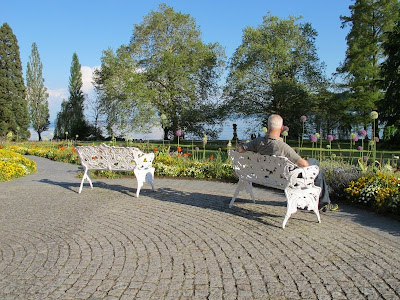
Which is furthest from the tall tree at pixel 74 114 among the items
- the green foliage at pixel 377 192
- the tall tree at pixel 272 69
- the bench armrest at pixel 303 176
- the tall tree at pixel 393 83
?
the bench armrest at pixel 303 176

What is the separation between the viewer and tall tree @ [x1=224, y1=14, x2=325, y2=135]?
2972 centimetres

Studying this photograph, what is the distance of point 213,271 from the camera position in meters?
3.32

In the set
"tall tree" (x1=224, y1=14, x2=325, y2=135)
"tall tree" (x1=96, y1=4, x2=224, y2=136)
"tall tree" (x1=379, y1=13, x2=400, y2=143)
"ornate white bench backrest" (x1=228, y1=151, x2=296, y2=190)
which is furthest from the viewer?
"tall tree" (x1=96, y1=4, x2=224, y2=136)

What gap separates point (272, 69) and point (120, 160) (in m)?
25.5

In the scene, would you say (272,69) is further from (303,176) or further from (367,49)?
(303,176)

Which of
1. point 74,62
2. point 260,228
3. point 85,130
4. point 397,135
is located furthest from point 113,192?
point 74,62

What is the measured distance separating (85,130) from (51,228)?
128 ft

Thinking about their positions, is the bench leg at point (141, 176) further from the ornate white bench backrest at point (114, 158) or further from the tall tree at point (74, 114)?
the tall tree at point (74, 114)

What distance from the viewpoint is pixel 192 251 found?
12.6 ft

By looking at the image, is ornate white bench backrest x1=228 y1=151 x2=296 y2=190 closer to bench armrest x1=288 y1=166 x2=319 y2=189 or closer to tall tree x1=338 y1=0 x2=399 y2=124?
bench armrest x1=288 y1=166 x2=319 y2=189

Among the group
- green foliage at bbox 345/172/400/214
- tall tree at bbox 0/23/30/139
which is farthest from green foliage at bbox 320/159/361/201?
tall tree at bbox 0/23/30/139

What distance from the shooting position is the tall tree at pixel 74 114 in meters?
41.8

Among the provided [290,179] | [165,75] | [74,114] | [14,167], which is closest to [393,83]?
[165,75]

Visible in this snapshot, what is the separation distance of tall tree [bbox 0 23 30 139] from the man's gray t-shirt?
36.3 meters
